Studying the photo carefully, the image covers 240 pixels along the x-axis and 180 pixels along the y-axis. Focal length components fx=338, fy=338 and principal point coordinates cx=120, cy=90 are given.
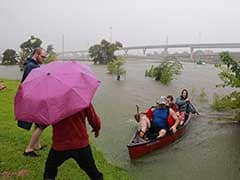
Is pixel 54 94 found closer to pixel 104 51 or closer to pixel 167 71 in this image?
pixel 167 71

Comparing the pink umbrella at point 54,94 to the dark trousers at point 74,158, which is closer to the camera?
the pink umbrella at point 54,94

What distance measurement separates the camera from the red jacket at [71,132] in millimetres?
4112

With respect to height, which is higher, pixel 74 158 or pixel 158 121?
pixel 74 158

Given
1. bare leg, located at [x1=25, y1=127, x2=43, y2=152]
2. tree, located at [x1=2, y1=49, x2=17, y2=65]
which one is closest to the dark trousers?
bare leg, located at [x1=25, y1=127, x2=43, y2=152]

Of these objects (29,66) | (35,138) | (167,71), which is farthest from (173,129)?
(167,71)

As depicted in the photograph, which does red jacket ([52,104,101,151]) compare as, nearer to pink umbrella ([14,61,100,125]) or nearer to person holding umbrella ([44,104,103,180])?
person holding umbrella ([44,104,103,180])

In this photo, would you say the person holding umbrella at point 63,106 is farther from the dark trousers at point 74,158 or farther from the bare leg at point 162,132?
the bare leg at point 162,132

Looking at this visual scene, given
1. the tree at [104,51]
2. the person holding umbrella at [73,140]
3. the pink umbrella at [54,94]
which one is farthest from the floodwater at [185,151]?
the tree at [104,51]

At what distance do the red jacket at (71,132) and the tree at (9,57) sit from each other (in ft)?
188

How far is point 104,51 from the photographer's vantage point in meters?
59.0

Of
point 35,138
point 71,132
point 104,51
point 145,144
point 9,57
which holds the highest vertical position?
point 104,51

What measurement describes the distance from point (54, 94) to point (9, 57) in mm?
58461

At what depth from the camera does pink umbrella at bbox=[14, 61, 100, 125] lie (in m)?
3.84

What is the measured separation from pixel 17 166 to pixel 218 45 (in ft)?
209
